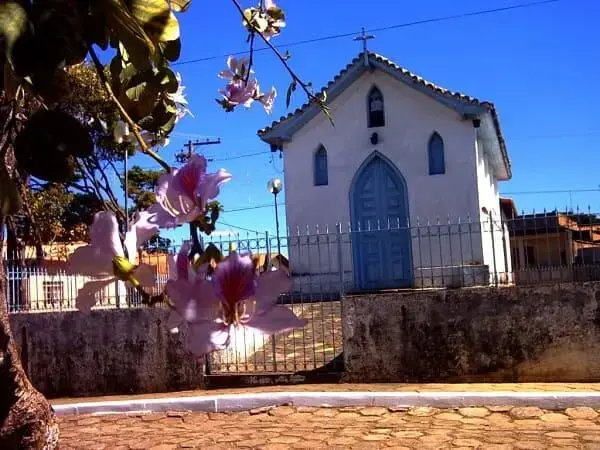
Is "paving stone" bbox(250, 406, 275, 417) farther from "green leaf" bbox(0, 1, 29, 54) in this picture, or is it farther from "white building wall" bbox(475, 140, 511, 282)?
"green leaf" bbox(0, 1, 29, 54)

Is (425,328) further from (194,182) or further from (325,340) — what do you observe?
(194,182)

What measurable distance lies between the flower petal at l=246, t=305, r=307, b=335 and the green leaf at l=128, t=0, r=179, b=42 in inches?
16.6

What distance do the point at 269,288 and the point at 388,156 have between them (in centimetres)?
1192

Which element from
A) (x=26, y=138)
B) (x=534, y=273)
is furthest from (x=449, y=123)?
(x=26, y=138)

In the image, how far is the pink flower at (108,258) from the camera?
69 cm

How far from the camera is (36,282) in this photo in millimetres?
7629

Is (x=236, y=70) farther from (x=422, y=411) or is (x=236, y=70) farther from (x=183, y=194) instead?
(x=422, y=411)

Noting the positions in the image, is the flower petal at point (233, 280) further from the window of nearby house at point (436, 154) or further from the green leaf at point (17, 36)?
the window of nearby house at point (436, 154)

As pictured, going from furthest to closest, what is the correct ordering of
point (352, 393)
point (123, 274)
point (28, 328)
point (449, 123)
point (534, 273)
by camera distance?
point (449, 123) → point (28, 328) → point (534, 273) → point (352, 393) → point (123, 274)

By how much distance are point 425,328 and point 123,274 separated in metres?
6.17

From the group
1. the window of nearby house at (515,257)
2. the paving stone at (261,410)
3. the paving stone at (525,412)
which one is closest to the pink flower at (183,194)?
the paving stone at (525,412)

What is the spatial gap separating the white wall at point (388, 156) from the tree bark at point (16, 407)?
802 centimetres

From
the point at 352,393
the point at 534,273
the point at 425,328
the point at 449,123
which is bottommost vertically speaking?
the point at 352,393

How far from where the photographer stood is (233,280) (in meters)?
0.63
